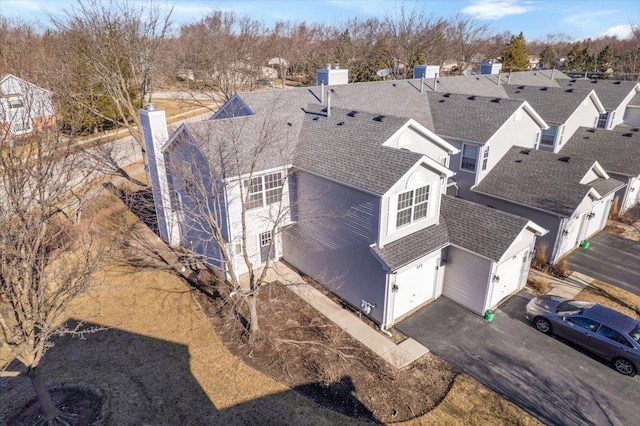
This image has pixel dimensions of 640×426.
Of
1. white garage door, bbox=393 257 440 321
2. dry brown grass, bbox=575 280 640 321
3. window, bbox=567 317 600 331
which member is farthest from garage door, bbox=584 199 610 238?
white garage door, bbox=393 257 440 321

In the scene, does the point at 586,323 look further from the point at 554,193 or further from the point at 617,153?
the point at 617,153

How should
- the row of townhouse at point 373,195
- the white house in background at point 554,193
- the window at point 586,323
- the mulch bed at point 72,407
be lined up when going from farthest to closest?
the white house in background at point 554,193 < the row of townhouse at point 373,195 < the window at point 586,323 < the mulch bed at point 72,407

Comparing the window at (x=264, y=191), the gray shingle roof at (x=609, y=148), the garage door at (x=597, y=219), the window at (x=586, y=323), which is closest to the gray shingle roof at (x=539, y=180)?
the garage door at (x=597, y=219)

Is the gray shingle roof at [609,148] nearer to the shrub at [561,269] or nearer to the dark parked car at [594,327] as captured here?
the shrub at [561,269]

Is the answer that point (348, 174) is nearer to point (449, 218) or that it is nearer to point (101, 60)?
point (449, 218)

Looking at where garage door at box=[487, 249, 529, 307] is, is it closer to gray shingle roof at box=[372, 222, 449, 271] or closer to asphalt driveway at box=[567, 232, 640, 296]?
gray shingle roof at box=[372, 222, 449, 271]

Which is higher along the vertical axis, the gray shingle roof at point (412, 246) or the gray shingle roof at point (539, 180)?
the gray shingle roof at point (539, 180)
